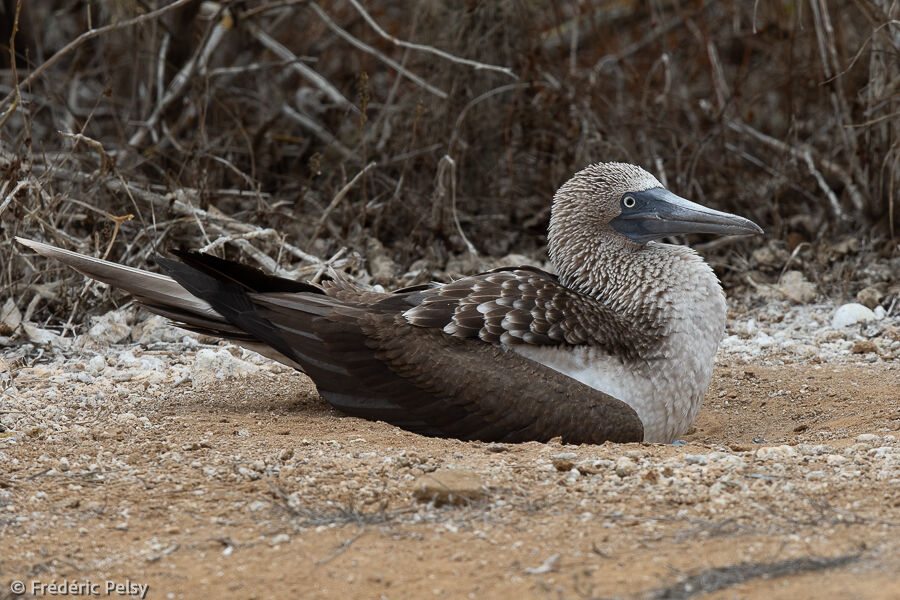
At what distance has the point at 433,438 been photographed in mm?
4453

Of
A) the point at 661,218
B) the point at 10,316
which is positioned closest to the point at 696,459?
the point at 661,218

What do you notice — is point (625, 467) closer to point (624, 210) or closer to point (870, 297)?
point (624, 210)

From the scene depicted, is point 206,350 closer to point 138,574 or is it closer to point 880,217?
point 138,574

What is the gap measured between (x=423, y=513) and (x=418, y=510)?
26 mm

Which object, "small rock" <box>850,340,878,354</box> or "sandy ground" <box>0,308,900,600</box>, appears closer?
"sandy ground" <box>0,308,900,600</box>

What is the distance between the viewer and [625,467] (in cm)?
373

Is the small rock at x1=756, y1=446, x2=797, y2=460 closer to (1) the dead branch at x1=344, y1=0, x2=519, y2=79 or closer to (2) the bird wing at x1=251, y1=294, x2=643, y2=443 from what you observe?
(2) the bird wing at x1=251, y1=294, x2=643, y2=443

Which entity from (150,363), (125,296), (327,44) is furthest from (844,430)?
(327,44)

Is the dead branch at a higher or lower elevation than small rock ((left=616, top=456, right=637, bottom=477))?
higher

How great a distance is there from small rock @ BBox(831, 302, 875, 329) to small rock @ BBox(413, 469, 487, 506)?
3.60 meters

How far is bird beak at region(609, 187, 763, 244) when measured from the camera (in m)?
5.03

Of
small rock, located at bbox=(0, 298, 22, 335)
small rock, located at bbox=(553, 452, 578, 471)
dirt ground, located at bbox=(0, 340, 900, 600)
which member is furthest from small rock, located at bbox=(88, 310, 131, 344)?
small rock, located at bbox=(553, 452, 578, 471)

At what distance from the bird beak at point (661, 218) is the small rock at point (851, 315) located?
1.64m

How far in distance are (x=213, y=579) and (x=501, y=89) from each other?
4.95m
